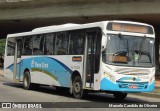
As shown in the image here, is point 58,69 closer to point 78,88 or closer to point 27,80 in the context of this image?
point 78,88

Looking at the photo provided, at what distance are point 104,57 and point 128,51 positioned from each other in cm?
97

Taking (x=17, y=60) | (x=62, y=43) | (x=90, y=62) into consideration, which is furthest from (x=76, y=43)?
(x=17, y=60)

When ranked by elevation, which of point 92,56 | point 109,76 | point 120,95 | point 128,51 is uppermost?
point 128,51

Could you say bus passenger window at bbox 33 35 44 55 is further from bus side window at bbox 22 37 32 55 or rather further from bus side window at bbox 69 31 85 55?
bus side window at bbox 69 31 85 55

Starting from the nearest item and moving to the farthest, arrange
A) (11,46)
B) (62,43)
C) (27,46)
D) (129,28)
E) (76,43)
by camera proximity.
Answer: (129,28) → (76,43) → (62,43) → (27,46) → (11,46)

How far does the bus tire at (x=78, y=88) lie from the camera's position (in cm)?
1683

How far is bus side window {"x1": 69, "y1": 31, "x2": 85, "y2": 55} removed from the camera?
17.1 metres

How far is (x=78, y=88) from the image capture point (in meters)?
17.1

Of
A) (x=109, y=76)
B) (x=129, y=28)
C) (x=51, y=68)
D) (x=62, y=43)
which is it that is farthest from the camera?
(x=51, y=68)

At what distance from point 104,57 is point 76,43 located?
2245mm

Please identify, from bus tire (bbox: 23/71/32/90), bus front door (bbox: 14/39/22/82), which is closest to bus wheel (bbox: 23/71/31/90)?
bus tire (bbox: 23/71/32/90)

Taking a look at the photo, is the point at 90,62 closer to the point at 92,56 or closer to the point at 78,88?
the point at 92,56

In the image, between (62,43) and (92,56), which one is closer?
(92,56)

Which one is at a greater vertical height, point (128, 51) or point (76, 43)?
point (76, 43)
